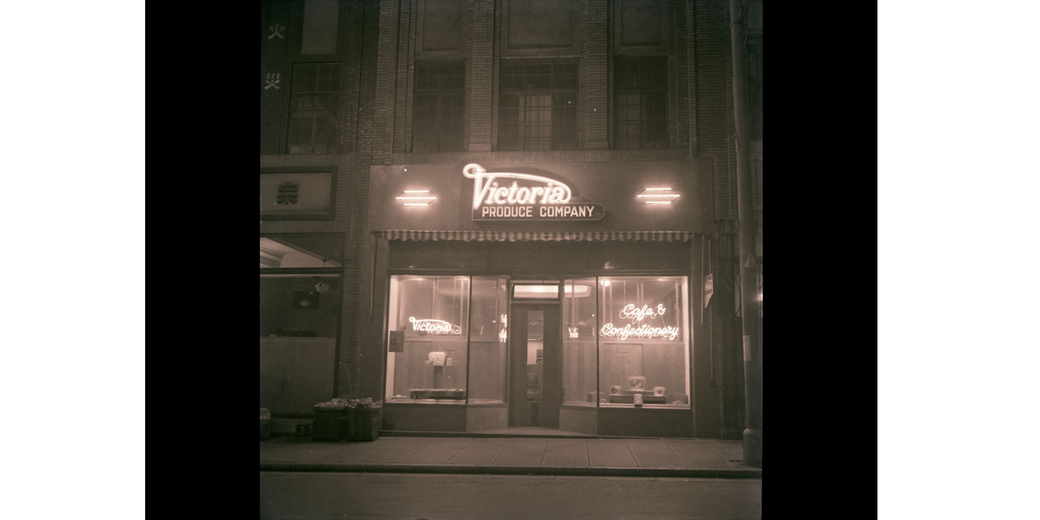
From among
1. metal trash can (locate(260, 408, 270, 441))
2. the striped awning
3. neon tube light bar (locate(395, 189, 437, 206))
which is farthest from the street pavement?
neon tube light bar (locate(395, 189, 437, 206))

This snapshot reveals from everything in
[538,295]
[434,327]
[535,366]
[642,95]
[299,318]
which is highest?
[642,95]

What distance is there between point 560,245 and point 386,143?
4583 mm

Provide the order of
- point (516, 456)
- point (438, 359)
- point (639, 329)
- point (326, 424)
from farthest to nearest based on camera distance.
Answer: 1. point (438, 359)
2. point (639, 329)
3. point (326, 424)
4. point (516, 456)

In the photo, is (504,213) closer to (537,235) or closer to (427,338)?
(537,235)

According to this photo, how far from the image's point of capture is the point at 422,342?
13.7m

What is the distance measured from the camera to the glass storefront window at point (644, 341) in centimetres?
1302

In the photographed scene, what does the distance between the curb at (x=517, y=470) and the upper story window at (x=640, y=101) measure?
23.7ft

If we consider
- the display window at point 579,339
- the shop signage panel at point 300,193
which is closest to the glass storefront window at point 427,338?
the display window at point 579,339

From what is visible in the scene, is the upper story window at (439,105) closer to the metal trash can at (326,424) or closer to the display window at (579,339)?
the display window at (579,339)

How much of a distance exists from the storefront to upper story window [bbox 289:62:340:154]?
1.58 metres

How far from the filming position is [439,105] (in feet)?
46.9

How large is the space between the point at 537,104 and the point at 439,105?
89.0 inches

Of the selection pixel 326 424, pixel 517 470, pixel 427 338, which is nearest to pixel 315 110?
pixel 427 338
